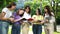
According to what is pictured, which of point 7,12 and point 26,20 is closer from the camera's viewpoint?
point 7,12

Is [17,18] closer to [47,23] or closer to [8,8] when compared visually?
[8,8]

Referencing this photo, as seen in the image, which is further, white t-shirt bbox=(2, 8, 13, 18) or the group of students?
the group of students

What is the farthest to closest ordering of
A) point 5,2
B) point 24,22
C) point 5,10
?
point 5,2
point 24,22
point 5,10

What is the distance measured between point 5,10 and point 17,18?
24.2 inches

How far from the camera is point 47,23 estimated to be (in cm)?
837

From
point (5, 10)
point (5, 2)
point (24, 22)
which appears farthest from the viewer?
point (5, 2)

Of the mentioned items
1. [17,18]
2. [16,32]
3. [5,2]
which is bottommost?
[16,32]

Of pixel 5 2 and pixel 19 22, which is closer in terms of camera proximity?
pixel 19 22

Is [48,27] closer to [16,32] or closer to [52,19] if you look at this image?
[52,19]

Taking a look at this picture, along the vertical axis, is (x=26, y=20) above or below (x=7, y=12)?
below

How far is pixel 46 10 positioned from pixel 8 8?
1.45 metres

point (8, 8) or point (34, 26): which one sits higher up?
point (8, 8)

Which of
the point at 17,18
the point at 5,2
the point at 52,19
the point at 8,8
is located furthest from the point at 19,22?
the point at 5,2

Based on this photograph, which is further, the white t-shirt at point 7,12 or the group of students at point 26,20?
the group of students at point 26,20
